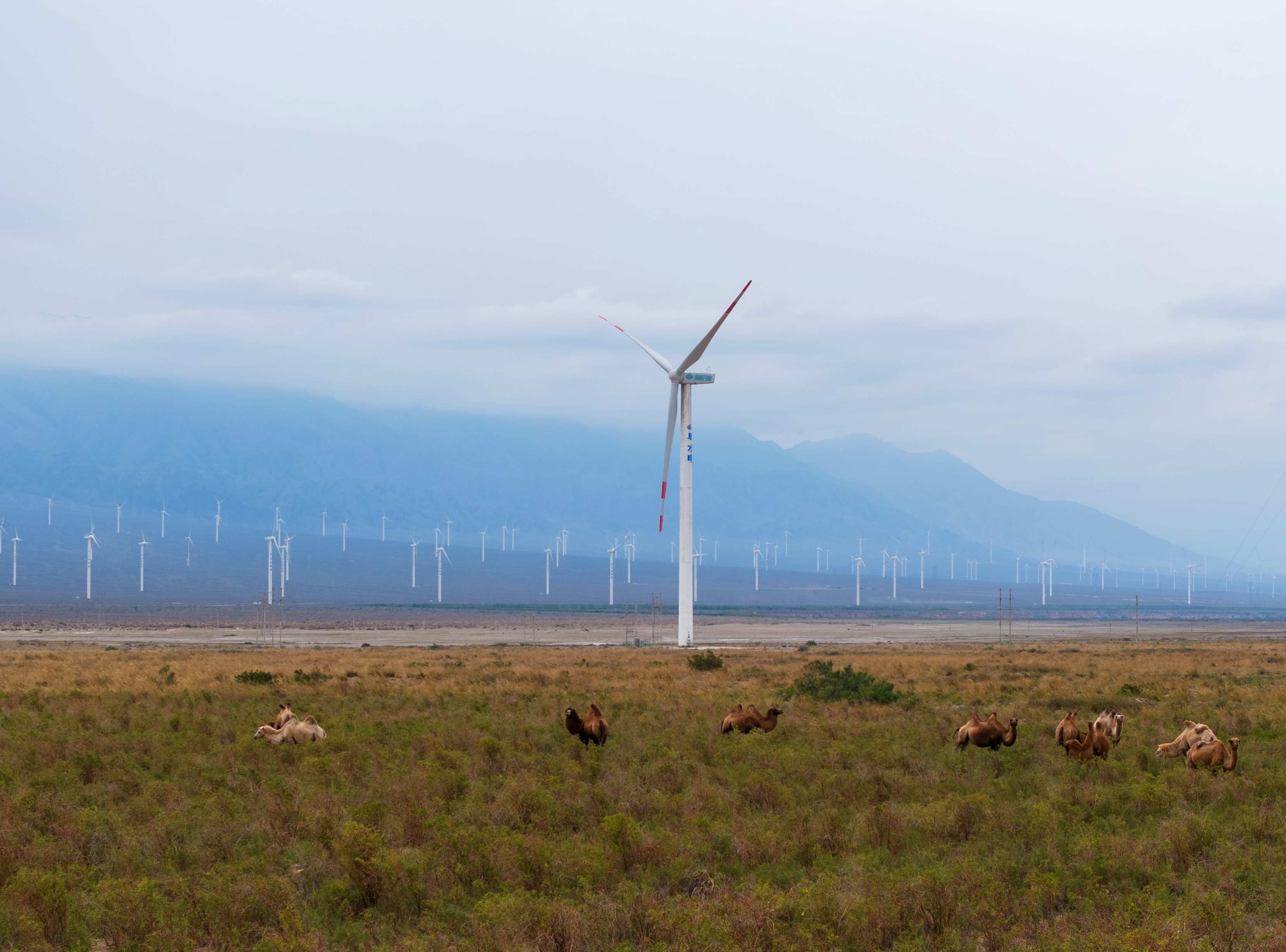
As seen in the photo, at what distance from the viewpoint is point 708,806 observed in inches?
605

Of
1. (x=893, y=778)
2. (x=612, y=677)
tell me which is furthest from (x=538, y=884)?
(x=612, y=677)

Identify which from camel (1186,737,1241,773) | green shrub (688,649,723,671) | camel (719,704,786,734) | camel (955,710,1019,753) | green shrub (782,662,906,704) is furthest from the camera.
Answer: green shrub (688,649,723,671)

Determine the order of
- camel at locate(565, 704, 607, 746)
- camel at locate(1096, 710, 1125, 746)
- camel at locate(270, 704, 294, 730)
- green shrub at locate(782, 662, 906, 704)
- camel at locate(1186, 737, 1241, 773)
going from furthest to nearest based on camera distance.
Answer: green shrub at locate(782, 662, 906, 704) < camel at locate(270, 704, 294, 730) < camel at locate(1096, 710, 1125, 746) < camel at locate(565, 704, 607, 746) < camel at locate(1186, 737, 1241, 773)

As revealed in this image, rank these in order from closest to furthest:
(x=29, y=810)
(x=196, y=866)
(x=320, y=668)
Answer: (x=196, y=866), (x=29, y=810), (x=320, y=668)

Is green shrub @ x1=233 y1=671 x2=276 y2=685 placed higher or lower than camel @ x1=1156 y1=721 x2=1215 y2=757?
lower

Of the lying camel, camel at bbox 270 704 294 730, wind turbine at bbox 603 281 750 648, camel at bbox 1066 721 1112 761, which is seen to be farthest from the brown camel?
wind turbine at bbox 603 281 750 648

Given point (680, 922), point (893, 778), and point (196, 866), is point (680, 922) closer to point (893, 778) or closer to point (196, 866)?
point (196, 866)

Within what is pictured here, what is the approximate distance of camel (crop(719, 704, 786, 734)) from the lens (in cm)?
2198

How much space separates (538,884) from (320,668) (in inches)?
1424

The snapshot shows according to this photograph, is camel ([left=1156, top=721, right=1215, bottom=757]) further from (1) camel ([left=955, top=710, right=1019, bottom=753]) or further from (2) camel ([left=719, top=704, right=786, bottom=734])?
(2) camel ([left=719, top=704, right=786, bottom=734])

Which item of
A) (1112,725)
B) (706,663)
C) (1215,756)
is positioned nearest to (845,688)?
(1112,725)

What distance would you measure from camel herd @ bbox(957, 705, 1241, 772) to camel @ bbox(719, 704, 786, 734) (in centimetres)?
338

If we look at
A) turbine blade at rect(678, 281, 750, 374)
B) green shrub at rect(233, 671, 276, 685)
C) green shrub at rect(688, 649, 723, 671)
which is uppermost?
turbine blade at rect(678, 281, 750, 374)

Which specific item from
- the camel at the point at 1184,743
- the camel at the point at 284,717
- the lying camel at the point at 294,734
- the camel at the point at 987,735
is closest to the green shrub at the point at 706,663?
the camel at the point at 284,717
